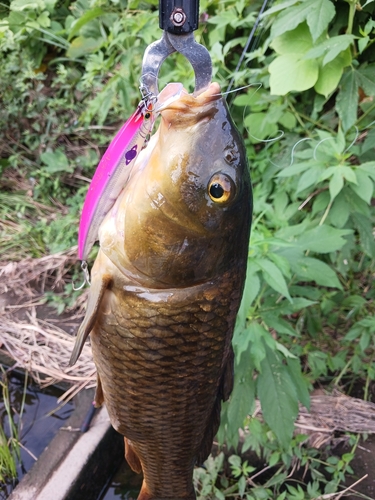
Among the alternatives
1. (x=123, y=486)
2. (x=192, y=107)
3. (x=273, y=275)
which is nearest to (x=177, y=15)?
(x=192, y=107)

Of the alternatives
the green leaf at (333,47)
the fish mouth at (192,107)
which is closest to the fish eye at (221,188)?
the fish mouth at (192,107)

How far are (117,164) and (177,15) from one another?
0.97 ft

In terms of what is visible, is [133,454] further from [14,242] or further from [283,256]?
[14,242]

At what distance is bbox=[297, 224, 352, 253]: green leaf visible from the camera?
1693 mm

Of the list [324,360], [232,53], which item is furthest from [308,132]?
[324,360]

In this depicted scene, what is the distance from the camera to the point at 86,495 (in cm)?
212

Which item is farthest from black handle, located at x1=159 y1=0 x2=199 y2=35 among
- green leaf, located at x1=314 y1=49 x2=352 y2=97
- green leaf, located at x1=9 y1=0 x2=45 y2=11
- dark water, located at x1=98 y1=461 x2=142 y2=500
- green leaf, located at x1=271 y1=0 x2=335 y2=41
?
green leaf, located at x1=9 y1=0 x2=45 y2=11

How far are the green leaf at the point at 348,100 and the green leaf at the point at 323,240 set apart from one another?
2.13 feet

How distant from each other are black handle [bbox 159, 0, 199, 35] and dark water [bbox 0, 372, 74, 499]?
8.02ft

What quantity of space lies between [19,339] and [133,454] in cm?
174

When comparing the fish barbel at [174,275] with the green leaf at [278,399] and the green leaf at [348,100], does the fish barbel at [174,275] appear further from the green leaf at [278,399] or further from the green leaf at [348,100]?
the green leaf at [348,100]

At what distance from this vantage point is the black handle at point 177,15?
31.2 inches

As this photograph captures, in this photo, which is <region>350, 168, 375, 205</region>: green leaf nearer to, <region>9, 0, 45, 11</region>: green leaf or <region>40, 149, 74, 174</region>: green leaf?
<region>40, 149, 74, 174</region>: green leaf

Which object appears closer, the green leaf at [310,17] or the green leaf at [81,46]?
the green leaf at [310,17]
